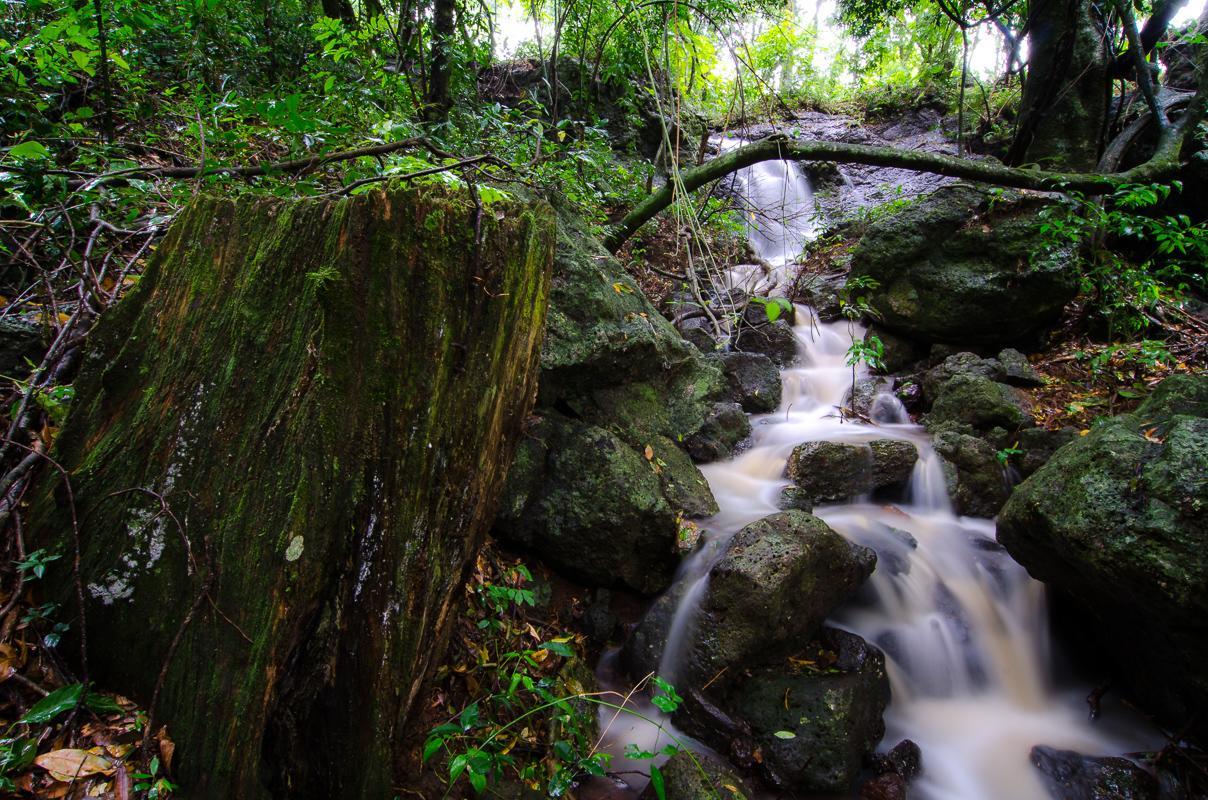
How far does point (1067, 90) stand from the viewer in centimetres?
795

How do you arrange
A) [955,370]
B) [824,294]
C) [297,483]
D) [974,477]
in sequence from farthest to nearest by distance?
1. [824,294]
2. [955,370]
3. [974,477]
4. [297,483]

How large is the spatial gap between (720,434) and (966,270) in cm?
413

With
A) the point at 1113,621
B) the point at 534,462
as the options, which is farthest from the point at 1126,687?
the point at 534,462

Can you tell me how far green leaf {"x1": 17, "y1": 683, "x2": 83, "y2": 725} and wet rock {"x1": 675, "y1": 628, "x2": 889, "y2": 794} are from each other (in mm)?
2757

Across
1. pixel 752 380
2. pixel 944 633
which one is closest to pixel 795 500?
Result: pixel 944 633

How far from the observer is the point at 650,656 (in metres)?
3.42

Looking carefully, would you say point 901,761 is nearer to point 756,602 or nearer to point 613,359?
point 756,602

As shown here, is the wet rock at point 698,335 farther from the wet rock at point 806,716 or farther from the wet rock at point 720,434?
the wet rock at point 806,716

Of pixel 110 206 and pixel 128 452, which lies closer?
pixel 128 452

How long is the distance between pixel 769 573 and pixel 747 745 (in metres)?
0.93

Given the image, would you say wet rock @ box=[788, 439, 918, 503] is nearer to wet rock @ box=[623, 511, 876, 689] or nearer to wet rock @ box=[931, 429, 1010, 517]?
wet rock @ box=[931, 429, 1010, 517]

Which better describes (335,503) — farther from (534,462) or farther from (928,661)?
(928,661)

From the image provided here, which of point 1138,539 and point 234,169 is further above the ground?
point 234,169

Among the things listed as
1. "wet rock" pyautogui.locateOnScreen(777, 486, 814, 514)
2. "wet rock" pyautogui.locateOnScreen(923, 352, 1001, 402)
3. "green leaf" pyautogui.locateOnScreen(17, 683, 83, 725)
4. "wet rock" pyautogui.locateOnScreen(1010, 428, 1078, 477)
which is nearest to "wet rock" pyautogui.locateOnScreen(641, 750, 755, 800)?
"green leaf" pyautogui.locateOnScreen(17, 683, 83, 725)
